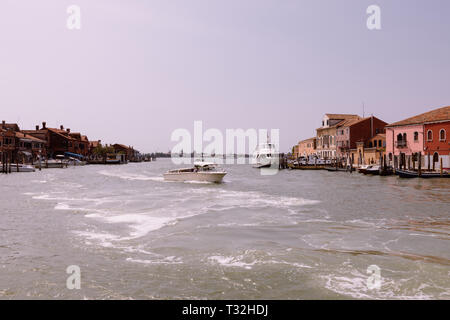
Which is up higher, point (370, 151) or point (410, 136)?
point (410, 136)

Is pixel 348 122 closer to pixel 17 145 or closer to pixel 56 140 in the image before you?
pixel 17 145

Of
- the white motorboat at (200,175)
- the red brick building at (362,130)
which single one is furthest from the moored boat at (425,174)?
the red brick building at (362,130)

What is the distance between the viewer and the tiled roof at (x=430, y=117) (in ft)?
139

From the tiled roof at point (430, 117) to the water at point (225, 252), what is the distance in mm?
28097

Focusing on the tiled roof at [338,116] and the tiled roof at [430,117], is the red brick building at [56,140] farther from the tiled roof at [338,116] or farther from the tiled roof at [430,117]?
the tiled roof at [430,117]

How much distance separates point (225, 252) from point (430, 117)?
4252 centimetres

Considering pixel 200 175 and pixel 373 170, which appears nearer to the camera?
pixel 200 175

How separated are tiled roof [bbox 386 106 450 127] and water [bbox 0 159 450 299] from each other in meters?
28.1

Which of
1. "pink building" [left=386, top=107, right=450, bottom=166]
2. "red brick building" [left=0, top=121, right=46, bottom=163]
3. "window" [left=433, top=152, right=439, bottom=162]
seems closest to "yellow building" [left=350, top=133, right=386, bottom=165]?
"pink building" [left=386, top=107, right=450, bottom=166]

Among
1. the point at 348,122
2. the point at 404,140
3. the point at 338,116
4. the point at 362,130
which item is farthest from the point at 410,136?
the point at 338,116

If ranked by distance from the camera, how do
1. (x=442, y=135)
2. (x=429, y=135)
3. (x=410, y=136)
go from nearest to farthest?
(x=442, y=135) < (x=429, y=135) < (x=410, y=136)

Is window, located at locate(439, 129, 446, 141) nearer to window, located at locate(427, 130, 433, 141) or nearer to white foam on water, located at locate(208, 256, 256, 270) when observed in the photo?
window, located at locate(427, 130, 433, 141)

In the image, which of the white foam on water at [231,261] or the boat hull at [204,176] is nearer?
the white foam on water at [231,261]

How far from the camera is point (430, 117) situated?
1741 inches
